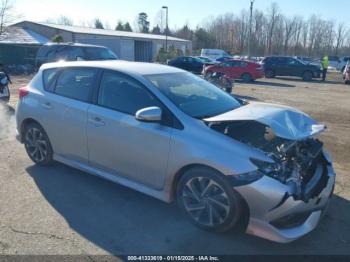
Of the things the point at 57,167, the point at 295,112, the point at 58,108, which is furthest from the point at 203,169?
the point at 57,167

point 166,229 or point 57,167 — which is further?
point 57,167

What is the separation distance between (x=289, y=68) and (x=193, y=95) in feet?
75.1

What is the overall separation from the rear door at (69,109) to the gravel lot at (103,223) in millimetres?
497

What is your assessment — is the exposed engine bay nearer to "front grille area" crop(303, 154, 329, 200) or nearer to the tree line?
"front grille area" crop(303, 154, 329, 200)

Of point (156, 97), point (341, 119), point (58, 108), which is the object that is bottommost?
point (341, 119)

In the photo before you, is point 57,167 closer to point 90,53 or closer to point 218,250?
point 218,250

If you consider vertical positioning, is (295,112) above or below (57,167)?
above

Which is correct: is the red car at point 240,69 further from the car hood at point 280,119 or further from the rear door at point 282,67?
the car hood at point 280,119

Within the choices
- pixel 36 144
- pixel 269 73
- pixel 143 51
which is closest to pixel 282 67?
pixel 269 73

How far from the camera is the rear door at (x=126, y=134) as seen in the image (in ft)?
12.4

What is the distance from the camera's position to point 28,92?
5.21 meters

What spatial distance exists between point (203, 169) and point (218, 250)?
0.78m

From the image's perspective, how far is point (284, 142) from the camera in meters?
3.65

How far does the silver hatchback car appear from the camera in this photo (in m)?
3.26
